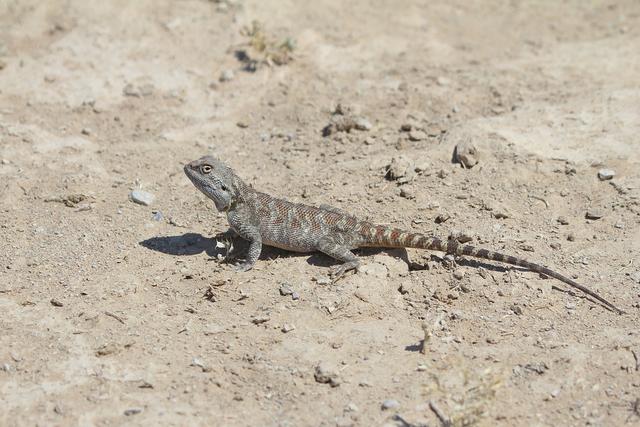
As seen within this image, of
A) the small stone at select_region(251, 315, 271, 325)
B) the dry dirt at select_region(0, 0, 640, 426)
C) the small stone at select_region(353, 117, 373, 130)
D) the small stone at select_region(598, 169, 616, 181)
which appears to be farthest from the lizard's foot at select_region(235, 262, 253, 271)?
the small stone at select_region(598, 169, 616, 181)

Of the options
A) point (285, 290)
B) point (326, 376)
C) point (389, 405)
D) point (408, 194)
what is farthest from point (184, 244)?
point (389, 405)

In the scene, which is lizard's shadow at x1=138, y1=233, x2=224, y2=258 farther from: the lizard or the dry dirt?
the lizard

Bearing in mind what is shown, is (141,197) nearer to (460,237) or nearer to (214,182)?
(214,182)

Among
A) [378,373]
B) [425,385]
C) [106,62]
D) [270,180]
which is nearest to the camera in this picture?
[425,385]

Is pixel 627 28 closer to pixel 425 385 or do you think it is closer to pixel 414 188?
pixel 414 188

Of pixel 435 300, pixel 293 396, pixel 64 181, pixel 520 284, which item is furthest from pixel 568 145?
pixel 64 181
